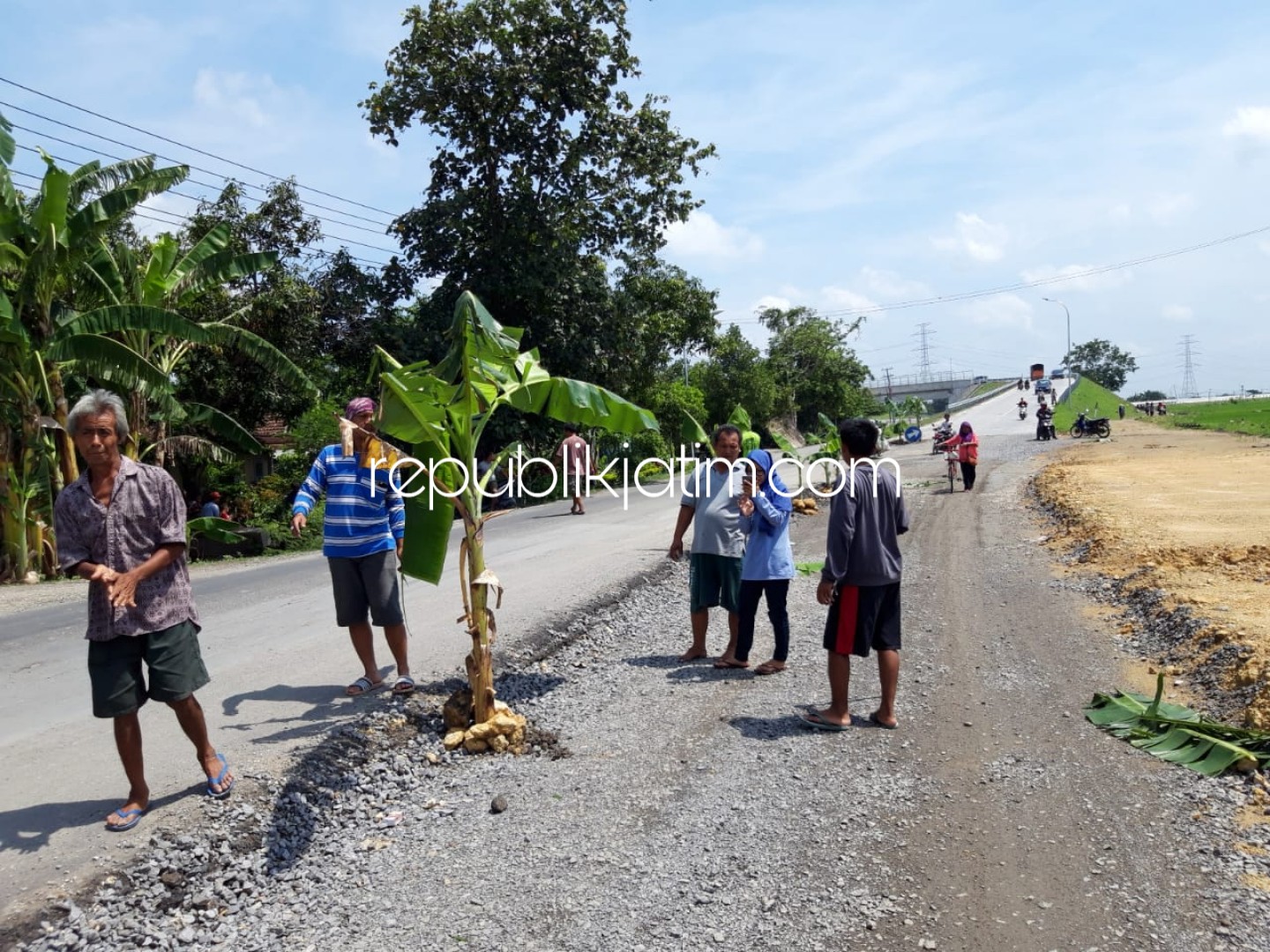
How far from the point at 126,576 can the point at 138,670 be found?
1.61 ft

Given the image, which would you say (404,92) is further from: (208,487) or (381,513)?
(381,513)

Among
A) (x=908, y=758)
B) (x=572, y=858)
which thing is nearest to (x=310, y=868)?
(x=572, y=858)

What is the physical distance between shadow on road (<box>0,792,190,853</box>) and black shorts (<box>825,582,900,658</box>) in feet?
11.6

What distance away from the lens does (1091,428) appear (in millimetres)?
39000

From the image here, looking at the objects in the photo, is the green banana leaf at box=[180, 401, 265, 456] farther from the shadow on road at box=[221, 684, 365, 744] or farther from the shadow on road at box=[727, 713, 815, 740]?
the shadow on road at box=[727, 713, 815, 740]

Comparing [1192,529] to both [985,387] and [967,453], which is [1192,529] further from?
[985,387]

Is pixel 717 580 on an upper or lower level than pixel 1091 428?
lower

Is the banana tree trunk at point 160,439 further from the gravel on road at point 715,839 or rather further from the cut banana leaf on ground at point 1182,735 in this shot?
the cut banana leaf on ground at point 1182,735

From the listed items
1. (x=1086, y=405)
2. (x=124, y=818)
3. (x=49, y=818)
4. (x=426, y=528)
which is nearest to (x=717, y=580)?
(x=426, y=528)

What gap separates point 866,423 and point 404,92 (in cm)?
2096

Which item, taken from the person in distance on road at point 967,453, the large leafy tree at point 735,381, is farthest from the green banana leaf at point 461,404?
the large leafy tree at point 735,381

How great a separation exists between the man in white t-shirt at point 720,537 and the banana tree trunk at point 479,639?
206 cm

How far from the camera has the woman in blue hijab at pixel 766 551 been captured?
672 cm

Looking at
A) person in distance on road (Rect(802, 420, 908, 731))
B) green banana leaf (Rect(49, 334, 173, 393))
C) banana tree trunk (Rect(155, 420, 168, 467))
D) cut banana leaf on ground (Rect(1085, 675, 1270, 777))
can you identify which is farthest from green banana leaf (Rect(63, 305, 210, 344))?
cut banana leaf on ground (Rect(1085, 675, 1270, 777))
